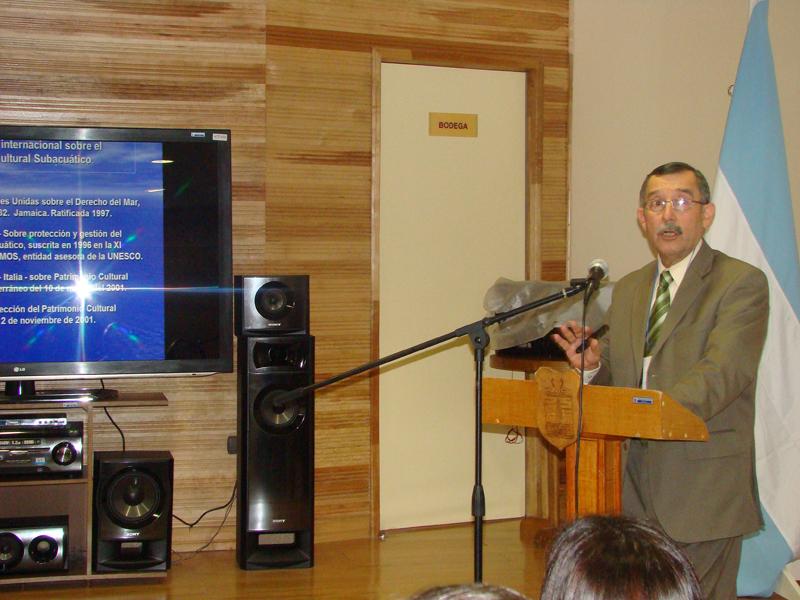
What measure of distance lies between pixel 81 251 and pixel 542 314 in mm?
1949

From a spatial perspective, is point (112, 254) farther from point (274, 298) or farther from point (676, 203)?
point (676, 203)

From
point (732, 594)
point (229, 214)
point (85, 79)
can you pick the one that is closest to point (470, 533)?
point (229, 214)

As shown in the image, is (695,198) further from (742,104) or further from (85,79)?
(85,79)

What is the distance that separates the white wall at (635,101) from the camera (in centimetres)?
447

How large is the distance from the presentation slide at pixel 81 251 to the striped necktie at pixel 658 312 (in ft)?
6.99

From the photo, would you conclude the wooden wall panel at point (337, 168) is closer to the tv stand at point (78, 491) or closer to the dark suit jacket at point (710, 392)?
the tv stand at point (78, 491)

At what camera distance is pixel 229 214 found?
4062 millimetres

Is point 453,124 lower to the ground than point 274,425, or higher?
higher

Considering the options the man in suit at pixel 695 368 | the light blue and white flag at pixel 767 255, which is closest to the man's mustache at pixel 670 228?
the man in suit at pixel 695 368

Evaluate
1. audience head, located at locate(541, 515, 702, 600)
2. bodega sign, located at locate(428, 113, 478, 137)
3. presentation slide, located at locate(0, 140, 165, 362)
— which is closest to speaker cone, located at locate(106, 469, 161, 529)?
presentation slide, located at locate(0, 140, 165, 362)

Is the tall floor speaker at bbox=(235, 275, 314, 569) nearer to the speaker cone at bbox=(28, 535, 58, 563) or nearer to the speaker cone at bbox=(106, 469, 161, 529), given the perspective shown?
the speaker cone at bbox=(106, 469, 161, 529)

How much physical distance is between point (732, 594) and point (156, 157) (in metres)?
2.73

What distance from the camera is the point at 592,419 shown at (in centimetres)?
239

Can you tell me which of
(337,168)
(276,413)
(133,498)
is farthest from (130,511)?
(337,168)
